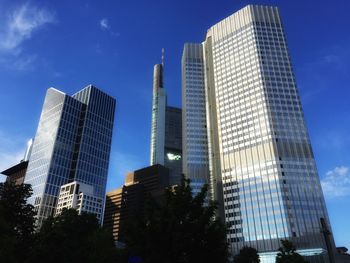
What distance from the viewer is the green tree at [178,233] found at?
1614cm

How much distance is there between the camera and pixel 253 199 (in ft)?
501

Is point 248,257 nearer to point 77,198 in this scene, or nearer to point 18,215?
point 18,215

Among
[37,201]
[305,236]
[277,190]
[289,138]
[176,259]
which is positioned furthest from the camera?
[37,201]

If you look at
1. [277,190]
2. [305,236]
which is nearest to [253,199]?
[277,190]

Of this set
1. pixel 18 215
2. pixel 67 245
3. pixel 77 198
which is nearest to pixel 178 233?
pixel 67 245

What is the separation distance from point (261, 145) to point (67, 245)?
13483 centimetres

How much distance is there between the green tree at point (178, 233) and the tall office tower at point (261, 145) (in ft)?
398

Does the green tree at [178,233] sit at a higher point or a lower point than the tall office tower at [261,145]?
lower

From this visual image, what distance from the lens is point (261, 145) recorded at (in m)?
162

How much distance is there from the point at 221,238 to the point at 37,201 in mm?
183442

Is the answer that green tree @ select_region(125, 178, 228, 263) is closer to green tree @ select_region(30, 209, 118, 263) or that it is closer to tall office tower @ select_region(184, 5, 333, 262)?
green tree @ select_region(30, 209, 118, 263)

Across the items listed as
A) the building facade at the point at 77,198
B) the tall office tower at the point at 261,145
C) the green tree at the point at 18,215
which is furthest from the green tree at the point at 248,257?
the building facade at the point at 77,198

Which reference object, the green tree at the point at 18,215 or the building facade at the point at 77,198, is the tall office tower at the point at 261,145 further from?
the green tree at the point at 18,215

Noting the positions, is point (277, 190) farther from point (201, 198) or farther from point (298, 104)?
point (201, 198)
